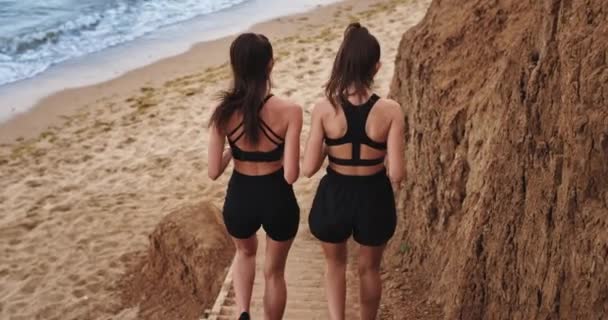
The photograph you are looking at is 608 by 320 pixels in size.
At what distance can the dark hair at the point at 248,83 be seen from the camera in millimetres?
4227

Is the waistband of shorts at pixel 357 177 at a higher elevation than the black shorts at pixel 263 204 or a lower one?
higher

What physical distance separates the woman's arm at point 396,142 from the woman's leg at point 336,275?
0.57 m

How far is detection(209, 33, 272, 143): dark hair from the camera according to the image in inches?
166

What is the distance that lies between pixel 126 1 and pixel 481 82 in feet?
56.0

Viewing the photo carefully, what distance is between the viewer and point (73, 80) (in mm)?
15227

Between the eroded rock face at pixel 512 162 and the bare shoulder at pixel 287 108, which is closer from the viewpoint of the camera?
the eroded rock face at pixel 512 162

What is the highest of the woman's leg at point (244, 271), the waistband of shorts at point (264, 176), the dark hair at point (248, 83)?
the dark hair at point (248, 83)

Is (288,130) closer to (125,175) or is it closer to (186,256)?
(186,256)

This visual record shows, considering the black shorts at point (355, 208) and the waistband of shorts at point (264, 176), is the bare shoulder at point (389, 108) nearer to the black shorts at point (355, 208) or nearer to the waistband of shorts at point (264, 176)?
the black shorts at point (355, 208)

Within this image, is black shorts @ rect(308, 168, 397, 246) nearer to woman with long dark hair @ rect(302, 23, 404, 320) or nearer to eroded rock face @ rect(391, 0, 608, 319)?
woman with long dark hair @ rect(302, 23, 404, 320)

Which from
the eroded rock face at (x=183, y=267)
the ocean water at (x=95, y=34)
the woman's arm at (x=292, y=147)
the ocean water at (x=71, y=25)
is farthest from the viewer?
the ocean water at (x=71, y=25)

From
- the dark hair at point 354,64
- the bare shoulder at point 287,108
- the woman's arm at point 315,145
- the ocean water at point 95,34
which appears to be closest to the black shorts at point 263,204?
the woman's arm at point 315,145

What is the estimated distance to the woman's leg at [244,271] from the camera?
16.1ft

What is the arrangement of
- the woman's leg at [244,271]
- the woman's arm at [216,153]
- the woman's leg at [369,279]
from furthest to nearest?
A: the woman's leg at [244,271]
the woman's leg at [369,279]
the woman's arm at [216,153]
